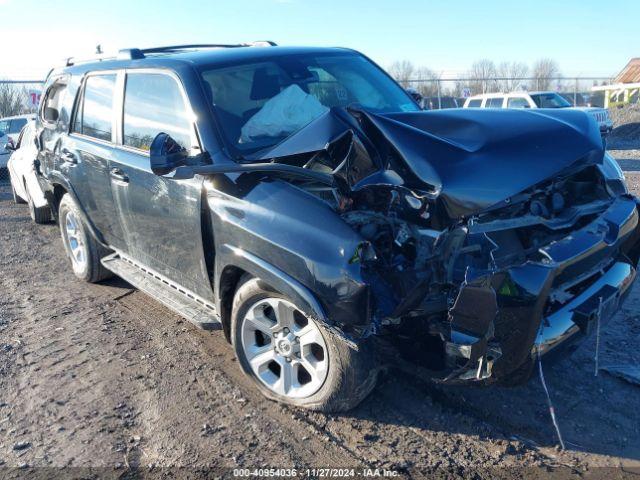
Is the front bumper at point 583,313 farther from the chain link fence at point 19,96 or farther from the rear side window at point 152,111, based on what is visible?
the chain link fence at point 19,96

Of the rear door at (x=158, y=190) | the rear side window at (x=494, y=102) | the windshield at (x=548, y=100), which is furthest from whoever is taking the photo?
the rear side window at (x=494, y=102)

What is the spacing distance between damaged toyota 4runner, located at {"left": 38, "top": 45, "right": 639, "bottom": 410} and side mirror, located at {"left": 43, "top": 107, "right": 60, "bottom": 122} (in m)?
1.87

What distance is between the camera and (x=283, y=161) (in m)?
3.42

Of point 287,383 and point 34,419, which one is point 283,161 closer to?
point 287,383

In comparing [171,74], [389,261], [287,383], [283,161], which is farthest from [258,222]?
[171,74]

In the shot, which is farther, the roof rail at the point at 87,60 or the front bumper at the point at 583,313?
the roof rail at the point at 87,60

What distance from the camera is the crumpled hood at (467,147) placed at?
113 inches

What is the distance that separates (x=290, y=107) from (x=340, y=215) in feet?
4.09

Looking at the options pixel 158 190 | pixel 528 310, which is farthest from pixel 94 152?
pixel 528 310

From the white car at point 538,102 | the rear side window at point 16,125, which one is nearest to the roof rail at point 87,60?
the rear side window at point 16,125

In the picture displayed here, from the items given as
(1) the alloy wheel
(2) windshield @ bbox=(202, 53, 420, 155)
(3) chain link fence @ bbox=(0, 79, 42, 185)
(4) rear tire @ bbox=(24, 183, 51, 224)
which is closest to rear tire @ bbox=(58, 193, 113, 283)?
(1) the alloy wheel

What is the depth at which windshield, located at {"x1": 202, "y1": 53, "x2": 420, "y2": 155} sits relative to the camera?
3797mm

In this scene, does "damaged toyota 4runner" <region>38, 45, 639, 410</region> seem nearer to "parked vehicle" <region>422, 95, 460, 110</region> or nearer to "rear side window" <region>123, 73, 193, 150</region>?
"rear side window" <region>123, 73, 193, 150</region>

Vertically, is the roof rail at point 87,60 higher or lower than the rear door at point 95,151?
higher
